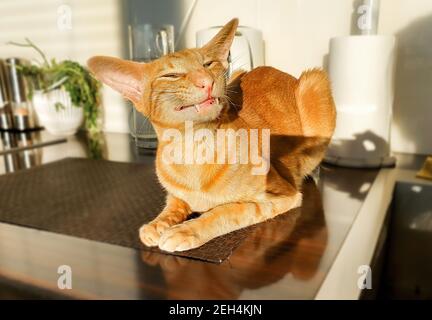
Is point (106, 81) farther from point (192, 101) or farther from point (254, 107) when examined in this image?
point (254, 107)

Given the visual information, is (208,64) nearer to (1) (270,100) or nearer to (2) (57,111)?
(1) (270,100)

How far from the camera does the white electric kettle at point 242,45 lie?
3.76 ft

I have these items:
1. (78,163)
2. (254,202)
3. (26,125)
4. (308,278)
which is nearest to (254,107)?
(254,202)

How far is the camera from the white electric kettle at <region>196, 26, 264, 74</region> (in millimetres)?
1146

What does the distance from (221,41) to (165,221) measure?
0.39m

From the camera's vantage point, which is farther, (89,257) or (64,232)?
(64,232)

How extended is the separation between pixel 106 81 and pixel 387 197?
0.69m

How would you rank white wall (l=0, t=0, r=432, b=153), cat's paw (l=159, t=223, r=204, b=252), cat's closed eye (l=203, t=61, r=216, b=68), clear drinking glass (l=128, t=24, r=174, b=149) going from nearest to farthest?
cat's paw (l=159, t=223, r=204, b=252)
cat's closed eye (l=203, t=61, r=216, b=68)
white wall (l=0, t=0, r=432, b=153)
clear drinking glass (l=128, t=24, r=174, b=149)

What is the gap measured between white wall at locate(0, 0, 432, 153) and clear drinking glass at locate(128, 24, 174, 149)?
14cm

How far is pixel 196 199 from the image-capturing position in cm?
75

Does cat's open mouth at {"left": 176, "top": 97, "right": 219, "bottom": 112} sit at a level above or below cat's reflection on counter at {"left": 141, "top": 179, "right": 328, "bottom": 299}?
above

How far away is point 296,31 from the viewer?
4.19 feet

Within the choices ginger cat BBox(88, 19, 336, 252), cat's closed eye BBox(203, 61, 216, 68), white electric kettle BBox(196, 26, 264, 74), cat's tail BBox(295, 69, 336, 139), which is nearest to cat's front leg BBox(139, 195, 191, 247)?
ginger cat BBox(88, 19, 336, 252)

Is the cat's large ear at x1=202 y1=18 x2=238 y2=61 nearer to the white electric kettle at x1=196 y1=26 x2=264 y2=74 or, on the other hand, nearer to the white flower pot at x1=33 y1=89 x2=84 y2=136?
the white electric kettle at x1=196 y1=26 x2=264 y2=74
